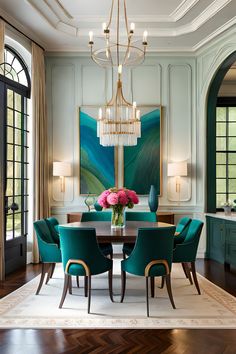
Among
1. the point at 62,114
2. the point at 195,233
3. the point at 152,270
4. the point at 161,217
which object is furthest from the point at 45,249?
the point at 62,114

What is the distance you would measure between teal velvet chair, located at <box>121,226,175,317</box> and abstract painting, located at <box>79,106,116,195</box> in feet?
10.2

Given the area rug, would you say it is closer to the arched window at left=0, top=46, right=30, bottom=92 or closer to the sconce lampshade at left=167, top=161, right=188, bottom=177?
the sconce lampshade at left=167, top=161, right=188, bottom=177

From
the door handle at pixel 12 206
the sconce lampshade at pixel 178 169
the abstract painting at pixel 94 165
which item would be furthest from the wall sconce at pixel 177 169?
the door handle at pixel 12 206

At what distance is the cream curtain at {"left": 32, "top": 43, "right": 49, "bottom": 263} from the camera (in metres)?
6.18

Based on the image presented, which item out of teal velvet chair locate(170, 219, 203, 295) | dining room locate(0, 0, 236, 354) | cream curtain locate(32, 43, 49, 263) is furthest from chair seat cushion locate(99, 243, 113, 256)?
cream curtain locate(32, 43, 49, 263)

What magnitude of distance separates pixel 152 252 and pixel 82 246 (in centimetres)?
77

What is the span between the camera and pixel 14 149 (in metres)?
5.81

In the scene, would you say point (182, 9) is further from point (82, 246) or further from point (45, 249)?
point (45, 249)

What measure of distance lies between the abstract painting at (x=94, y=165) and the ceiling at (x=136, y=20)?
1.82 meters

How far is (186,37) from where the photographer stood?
20.1 feet

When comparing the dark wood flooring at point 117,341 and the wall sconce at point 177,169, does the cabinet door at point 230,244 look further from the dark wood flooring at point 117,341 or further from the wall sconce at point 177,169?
the dark wood flooring at point 117,341

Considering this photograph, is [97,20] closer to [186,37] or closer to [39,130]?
[186,37]

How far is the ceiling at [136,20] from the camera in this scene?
5098mm

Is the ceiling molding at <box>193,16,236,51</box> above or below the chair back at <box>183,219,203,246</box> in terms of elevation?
above
